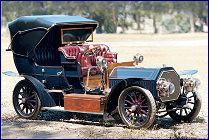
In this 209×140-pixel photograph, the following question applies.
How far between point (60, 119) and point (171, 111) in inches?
96.5

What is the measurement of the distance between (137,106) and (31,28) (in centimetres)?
328

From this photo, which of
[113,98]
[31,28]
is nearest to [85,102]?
[113,98]

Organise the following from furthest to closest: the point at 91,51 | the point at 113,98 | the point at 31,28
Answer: the point at 31,28, the point at 91,51, the point at 113,98

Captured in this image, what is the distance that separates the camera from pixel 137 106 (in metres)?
8.92

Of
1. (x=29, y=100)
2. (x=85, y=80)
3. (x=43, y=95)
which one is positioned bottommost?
(x=29, y=100)

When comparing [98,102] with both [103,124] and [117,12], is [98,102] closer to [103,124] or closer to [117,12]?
[103,124]

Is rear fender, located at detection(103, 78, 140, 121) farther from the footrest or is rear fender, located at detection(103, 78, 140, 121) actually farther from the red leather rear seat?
the red leather rear seat

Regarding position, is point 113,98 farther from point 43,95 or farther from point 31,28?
point 31,28

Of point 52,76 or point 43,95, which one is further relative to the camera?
point 52,76

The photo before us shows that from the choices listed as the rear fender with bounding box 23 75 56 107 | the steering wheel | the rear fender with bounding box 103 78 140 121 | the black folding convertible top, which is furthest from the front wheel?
the black folding convertible top

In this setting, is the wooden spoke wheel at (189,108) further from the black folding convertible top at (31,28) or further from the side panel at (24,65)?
the side panel at (24,65)

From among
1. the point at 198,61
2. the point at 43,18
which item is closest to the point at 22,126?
the point at 43,18

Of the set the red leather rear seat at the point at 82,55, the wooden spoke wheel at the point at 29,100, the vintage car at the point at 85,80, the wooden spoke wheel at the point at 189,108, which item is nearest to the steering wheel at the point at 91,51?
the vintage car at the point at 85,80

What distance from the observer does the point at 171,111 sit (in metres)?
10.1
